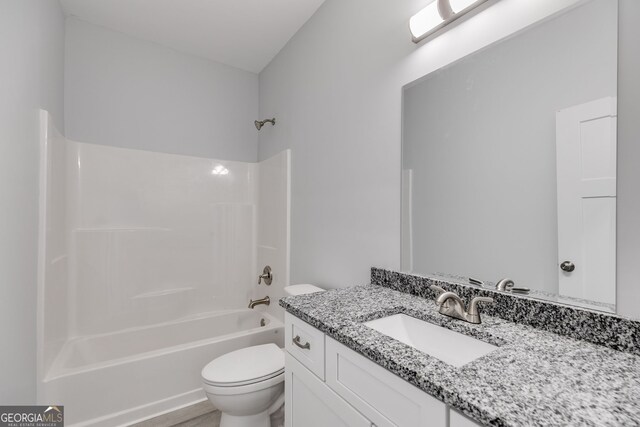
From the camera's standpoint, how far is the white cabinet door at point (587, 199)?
77cm

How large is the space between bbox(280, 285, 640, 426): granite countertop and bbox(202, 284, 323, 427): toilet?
0.75 m

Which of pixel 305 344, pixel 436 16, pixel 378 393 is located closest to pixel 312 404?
pixel 305 344

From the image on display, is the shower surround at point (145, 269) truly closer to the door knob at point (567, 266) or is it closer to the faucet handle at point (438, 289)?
the faucet handle at point (438, 289)

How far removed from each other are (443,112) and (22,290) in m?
2.03

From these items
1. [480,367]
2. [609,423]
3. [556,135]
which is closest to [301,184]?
[556,135]

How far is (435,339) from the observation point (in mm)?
945

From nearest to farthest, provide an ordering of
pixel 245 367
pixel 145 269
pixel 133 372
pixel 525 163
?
pixel 525 163 < pixel 245 367 < pixel 133 372 < pixel 145 269

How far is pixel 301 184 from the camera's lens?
2.07 meters

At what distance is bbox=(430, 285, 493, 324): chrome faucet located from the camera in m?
0.91

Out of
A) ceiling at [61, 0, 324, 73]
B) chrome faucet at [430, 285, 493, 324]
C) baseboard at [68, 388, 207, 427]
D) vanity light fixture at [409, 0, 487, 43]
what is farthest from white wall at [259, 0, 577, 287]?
baseboard at [68, 388, 207, 427]

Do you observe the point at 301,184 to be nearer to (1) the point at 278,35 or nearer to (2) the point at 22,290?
(1) the point at 278,35

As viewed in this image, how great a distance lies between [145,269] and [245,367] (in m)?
1.29

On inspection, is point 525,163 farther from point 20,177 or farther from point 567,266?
point 20,177

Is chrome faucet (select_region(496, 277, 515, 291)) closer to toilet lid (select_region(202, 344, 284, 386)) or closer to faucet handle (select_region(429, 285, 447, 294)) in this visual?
faucet handle (select_region(429, 285, 447, 294))
